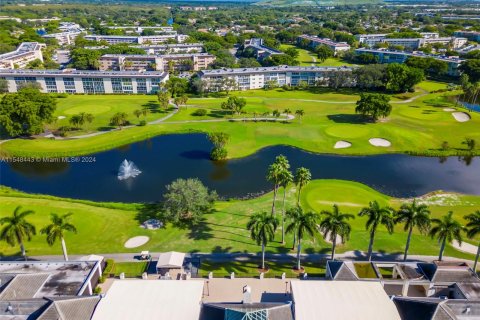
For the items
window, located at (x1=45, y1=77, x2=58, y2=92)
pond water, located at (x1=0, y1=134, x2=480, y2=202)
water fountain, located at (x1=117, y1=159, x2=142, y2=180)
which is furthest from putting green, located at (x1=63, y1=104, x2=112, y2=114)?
water fountain, located at (x1=117, y1=159, x2=142, y2=180)

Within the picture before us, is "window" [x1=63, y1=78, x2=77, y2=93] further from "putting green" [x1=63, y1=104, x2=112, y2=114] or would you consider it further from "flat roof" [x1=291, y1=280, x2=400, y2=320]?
"flat roof" [x1=291, y1=280, x2=400, y2=320]

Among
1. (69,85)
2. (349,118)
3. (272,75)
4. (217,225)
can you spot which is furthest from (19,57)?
(217,225)

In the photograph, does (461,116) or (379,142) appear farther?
(461,116)

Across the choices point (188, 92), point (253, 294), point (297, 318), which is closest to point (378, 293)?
point (297, 318)

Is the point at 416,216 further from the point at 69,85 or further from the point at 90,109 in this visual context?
the point at 69,85

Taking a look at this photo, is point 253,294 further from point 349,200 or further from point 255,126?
point 255,126

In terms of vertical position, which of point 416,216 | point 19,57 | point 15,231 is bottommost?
point 15,231
